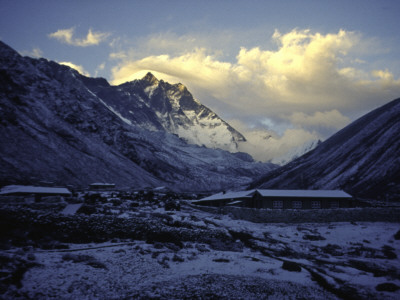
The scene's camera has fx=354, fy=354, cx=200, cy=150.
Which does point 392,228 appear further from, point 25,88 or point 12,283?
point 25,88

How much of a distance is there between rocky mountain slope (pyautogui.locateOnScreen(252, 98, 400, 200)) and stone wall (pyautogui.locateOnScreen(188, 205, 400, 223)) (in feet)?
103

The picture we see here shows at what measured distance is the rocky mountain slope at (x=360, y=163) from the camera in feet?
267

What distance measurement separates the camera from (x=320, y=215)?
44781mm

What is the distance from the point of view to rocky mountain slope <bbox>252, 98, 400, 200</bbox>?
8140 cm

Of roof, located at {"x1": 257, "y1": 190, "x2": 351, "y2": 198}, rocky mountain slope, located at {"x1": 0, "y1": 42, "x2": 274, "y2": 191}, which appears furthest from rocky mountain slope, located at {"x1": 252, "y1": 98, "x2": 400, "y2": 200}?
rocky mountain slope, located at {"x1": 0, "y1": 42, "x2": 274, "y2": 191}

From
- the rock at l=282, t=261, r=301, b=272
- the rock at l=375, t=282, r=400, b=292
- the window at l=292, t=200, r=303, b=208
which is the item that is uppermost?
the window at l=292, t=200, r=303, b=208

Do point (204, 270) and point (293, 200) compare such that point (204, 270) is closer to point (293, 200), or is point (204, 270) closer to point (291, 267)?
point (291, 267)

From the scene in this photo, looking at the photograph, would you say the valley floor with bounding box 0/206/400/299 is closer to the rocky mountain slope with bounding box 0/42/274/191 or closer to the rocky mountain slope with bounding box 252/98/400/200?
the rocky mountain slope with bounding box 252/98/400/200

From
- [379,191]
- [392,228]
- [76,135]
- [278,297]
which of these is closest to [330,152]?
[379,191]

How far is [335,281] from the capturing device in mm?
19797

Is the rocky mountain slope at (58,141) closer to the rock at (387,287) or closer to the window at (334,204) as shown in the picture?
the window at (334,204)

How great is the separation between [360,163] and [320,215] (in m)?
56.9

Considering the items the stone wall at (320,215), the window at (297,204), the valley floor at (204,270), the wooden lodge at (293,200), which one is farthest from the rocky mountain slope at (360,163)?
the valley floor at (204,270)

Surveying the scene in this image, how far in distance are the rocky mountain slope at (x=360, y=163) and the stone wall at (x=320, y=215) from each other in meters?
31.3
